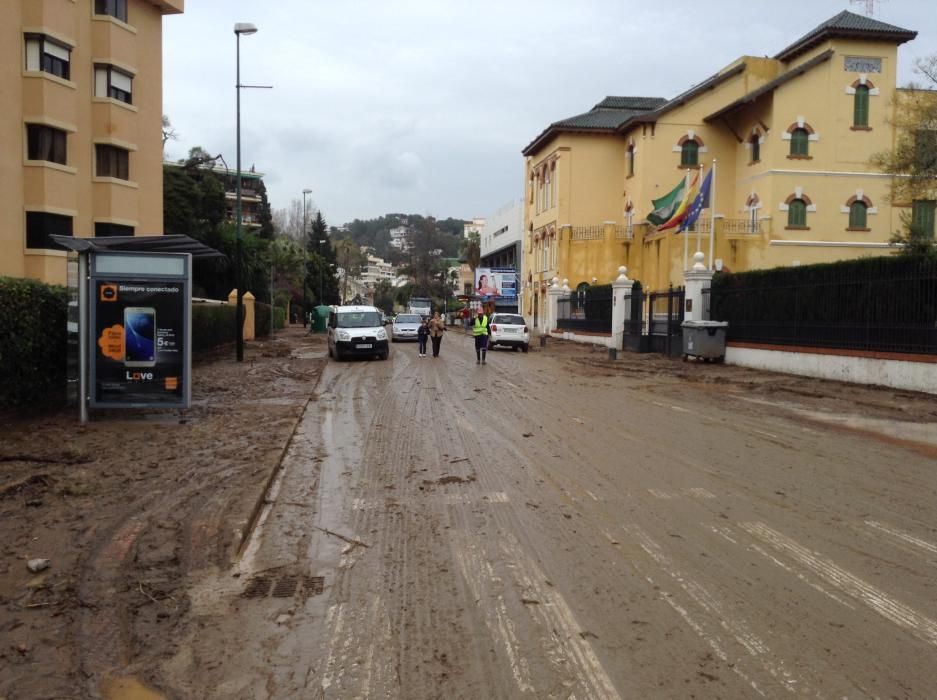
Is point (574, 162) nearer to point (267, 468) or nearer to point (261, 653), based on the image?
point (267, 468)

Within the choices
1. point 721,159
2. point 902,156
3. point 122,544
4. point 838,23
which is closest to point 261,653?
point 122,544

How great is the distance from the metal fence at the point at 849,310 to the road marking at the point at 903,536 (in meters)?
10.3

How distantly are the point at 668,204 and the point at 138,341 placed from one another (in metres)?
25.0

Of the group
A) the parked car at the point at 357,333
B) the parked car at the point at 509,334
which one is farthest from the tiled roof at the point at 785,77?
the parked car at the point at 357,333

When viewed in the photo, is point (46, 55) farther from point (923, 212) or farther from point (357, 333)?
point (923, 212)

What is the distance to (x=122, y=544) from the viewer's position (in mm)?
6035

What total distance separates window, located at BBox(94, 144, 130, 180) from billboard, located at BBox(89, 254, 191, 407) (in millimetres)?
19412

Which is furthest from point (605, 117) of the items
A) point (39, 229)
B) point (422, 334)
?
point (39, 229)

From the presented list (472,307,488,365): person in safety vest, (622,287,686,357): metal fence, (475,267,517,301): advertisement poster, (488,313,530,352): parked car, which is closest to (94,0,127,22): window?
(472,307,488,365): person in safety vest

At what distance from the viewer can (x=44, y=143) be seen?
2628 cm

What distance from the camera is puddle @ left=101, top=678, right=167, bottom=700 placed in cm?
381

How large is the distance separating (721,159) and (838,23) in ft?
30.4

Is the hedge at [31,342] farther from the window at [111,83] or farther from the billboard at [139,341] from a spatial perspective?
the window at [111,83]

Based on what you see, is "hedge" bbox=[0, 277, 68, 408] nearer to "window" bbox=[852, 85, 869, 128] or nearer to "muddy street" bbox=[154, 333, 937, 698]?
"muddy street" bbox=[154, 333, 937, 698]
